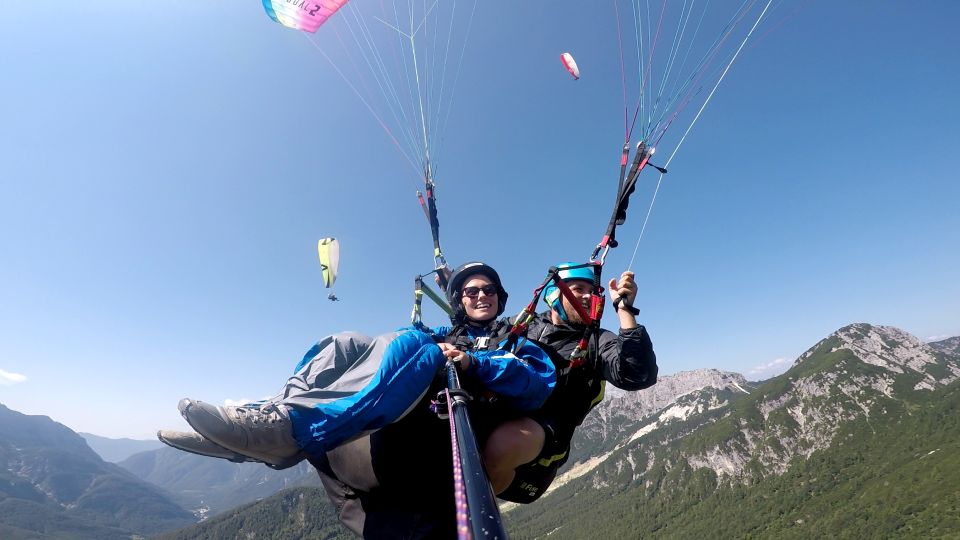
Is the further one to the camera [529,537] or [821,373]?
[821,373]

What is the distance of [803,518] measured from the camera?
129 meters

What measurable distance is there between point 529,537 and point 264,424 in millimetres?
211511

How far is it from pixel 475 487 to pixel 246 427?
213 centimetres

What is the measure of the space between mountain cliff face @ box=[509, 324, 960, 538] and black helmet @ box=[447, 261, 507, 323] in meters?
152

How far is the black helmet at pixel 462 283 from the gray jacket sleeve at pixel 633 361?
1.60 m

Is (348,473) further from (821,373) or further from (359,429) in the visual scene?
(821,373)

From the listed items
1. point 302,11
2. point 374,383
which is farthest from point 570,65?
point 374,383

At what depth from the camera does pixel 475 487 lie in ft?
4.47

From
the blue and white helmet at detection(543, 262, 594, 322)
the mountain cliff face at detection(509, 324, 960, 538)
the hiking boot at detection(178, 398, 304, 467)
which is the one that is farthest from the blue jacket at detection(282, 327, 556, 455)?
the mountain cliff face at detection(509, 324, 960, 538)

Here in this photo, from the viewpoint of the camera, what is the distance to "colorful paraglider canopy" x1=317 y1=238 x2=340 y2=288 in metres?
11.7

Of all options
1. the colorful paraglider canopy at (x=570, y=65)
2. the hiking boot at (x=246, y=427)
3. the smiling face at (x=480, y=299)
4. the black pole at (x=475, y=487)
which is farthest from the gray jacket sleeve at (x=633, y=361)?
the colorful paraglider canopy at (x=570, y=65)

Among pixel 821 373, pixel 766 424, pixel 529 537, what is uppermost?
pixel 821 373

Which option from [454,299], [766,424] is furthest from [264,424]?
[766,424]

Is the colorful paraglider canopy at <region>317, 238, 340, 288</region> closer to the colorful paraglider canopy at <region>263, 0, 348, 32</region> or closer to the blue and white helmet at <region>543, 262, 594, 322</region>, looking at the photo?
the colorful paraglider canopy at <region>263, 0, 348, 32</region>
